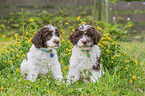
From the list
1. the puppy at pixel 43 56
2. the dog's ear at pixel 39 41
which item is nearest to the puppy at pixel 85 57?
the puppy at pixel 43 56

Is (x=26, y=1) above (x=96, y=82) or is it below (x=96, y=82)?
above

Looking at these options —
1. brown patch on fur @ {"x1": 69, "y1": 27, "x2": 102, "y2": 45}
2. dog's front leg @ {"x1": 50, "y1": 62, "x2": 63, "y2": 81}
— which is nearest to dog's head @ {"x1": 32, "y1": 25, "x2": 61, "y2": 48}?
brown patch on fur @ {"x1": 69, "y1": 27, "x2": 102, "y2": 45}

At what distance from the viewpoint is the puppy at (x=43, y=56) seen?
3115 mm

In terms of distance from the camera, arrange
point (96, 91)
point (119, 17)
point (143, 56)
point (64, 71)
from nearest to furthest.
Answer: point (96, 91) < point (64, 71) < point (143, 56) < point (119, 17)

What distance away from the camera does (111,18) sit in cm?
834

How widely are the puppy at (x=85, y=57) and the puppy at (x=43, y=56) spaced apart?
0.30 meters

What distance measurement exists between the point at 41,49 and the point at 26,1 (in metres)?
5.82

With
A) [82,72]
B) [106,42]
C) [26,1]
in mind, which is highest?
[26,1]

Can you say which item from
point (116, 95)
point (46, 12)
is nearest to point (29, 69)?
point (116, 95)

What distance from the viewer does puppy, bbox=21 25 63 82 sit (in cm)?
312

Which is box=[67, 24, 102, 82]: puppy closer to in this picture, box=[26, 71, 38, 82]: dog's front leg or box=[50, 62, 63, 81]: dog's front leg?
Result: box=[50, 62, 63, 81]: dog's front leg

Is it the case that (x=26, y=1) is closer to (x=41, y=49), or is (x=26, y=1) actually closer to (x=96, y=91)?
(x=41, y=49)

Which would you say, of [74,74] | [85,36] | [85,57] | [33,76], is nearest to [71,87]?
[74,74]

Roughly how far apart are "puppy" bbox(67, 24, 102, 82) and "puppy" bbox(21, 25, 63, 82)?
0.30 metres
